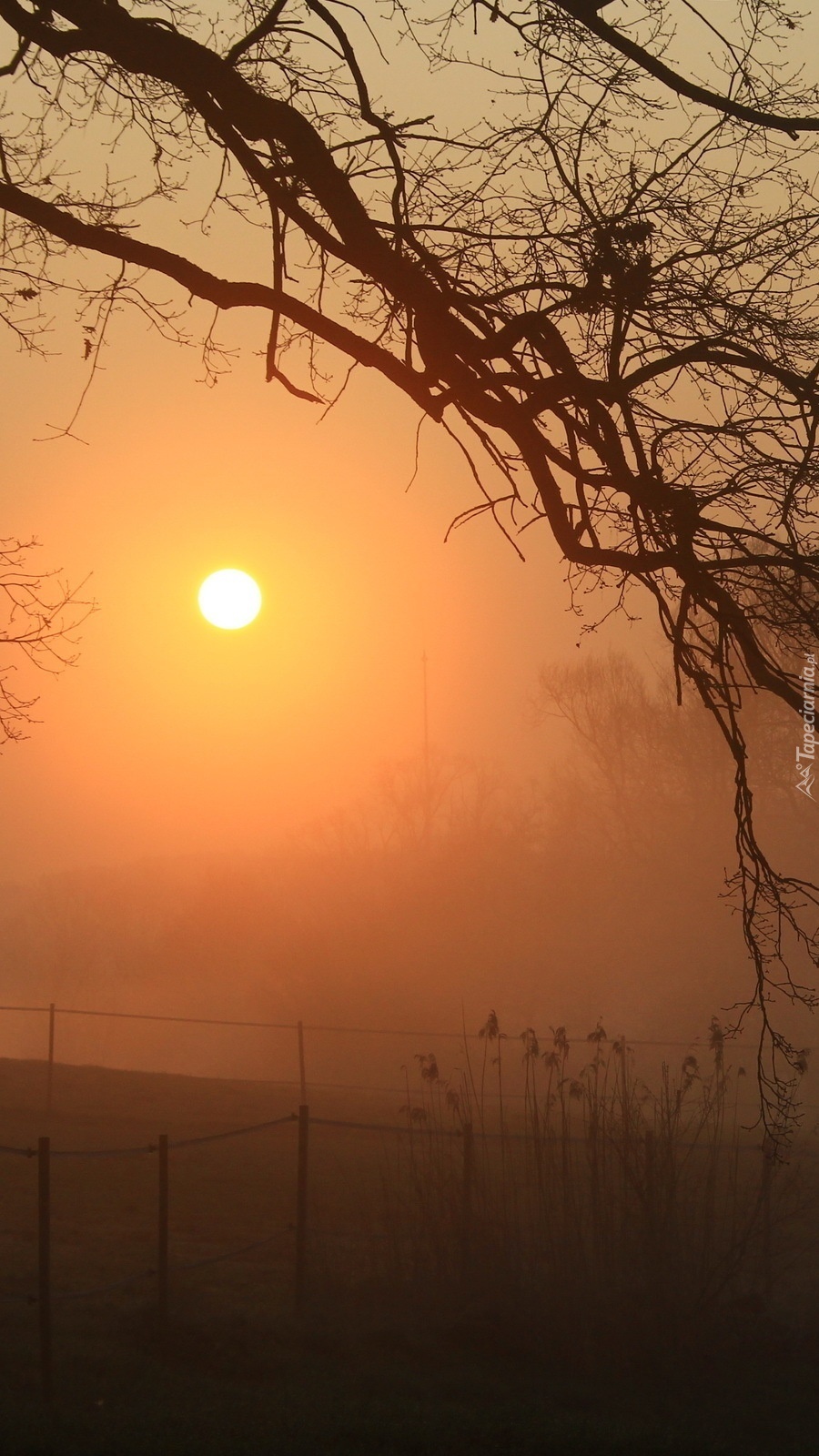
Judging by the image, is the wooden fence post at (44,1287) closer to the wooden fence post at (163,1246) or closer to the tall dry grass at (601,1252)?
the wooden fence post at (163,1246)

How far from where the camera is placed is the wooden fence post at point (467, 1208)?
902 centimetres

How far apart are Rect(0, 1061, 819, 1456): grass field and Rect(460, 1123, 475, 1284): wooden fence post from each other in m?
0.04

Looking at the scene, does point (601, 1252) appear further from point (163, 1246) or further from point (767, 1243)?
point (163, 1246)

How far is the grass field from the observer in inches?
260

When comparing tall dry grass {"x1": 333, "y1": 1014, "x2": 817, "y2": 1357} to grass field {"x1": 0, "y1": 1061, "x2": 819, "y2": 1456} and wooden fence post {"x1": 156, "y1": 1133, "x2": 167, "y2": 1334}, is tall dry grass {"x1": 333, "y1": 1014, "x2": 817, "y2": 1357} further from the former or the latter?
wooden fence post {"x1": 156, "y1": 1133, "x2": 167, "y2": 1334}

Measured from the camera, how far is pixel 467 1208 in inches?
360

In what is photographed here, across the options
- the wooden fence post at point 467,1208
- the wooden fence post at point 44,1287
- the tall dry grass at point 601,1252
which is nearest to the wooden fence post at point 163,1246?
the wooden fence post at point 44,1287

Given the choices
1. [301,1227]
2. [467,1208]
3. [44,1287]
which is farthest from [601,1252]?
[44,1287]

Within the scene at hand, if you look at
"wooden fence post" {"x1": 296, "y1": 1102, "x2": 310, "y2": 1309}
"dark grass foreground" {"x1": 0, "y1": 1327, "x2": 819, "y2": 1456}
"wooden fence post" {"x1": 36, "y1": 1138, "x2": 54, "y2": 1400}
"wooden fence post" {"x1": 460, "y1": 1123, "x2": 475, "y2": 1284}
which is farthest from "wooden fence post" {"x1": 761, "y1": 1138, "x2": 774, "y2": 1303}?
"wooden fence post" {"x1": 36, "y1": 1138, "x2": 54, "y2": 1400}

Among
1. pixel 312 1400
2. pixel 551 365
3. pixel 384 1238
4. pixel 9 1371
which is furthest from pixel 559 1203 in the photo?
pixel 551 365

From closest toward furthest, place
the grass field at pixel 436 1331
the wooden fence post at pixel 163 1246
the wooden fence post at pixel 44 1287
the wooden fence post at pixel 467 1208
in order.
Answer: the grass field at pixel 436 1331 → the wooden fence post at pixel 44 1287 → the wooden fence post at pixel 163 1246 → the wooden fence post at pixel 467 1208

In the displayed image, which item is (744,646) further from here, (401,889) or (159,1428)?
(401,889)

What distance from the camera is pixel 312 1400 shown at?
22.8 feet

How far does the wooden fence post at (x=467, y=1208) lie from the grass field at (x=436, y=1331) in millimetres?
45
